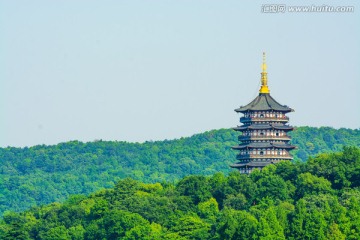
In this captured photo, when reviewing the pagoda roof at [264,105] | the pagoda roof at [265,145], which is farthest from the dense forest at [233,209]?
the pagoda roof at [264,105]

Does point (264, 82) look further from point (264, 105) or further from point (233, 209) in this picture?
point (233, 209)

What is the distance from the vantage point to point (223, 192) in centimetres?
11400

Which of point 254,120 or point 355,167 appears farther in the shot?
point 254,120

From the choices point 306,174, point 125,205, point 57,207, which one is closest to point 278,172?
point 306,174

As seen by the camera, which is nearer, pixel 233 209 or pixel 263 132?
pixel 233 209

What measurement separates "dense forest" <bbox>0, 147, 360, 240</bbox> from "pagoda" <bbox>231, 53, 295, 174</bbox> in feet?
16.3

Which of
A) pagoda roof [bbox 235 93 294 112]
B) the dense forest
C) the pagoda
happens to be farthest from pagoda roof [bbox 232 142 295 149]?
the dense forest

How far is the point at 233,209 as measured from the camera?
358 feet

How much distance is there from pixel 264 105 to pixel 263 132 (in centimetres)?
208

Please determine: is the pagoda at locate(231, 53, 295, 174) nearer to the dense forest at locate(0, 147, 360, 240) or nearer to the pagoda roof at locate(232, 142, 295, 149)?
the pagoda roof at locate(232, 142, 295, 149)

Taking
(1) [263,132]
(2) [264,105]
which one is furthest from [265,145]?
(2) [264,105]

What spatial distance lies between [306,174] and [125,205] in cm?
1440

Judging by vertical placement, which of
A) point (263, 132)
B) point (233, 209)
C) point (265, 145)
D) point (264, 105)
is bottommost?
point (233, 209)

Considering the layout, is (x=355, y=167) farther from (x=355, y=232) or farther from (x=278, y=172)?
(x=355, y=232)
